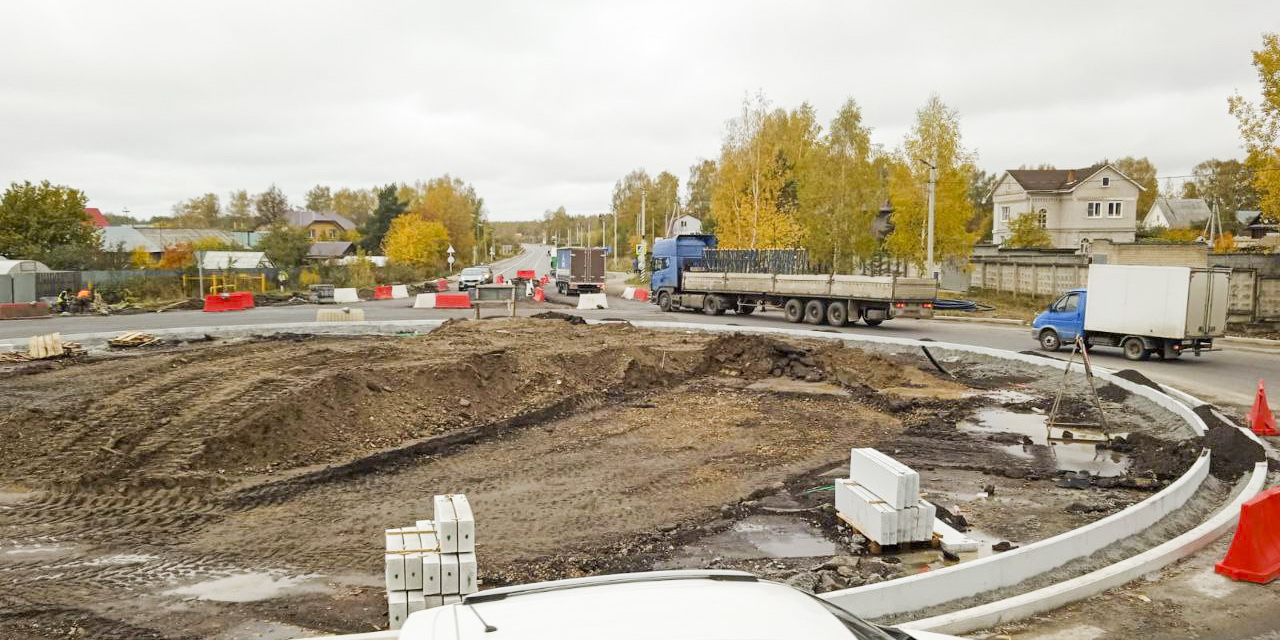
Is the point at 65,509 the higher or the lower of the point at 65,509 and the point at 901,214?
the lower

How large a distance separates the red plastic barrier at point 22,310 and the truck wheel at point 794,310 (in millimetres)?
29684

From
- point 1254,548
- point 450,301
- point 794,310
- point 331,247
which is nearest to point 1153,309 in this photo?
point 794,310

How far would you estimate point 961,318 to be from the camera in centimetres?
3284

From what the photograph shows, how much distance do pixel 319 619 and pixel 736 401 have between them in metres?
10.6

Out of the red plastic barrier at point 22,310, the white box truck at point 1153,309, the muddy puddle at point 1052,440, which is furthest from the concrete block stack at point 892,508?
the red plastic barrier at point 22,310

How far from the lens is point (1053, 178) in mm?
65438

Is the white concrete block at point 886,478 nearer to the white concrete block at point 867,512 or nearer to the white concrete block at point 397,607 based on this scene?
the white concrete block at point 867,512

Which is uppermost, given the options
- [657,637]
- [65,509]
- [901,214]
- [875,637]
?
[901,214]

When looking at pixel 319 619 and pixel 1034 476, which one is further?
pixel 1034 476

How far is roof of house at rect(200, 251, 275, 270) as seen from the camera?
43.9m

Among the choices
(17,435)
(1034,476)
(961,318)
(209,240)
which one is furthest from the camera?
(209,240)

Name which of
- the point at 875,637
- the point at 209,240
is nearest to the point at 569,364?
the point at 875,637

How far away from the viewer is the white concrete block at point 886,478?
7.72m

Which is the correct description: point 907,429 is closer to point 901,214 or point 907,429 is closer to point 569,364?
point 569,364
